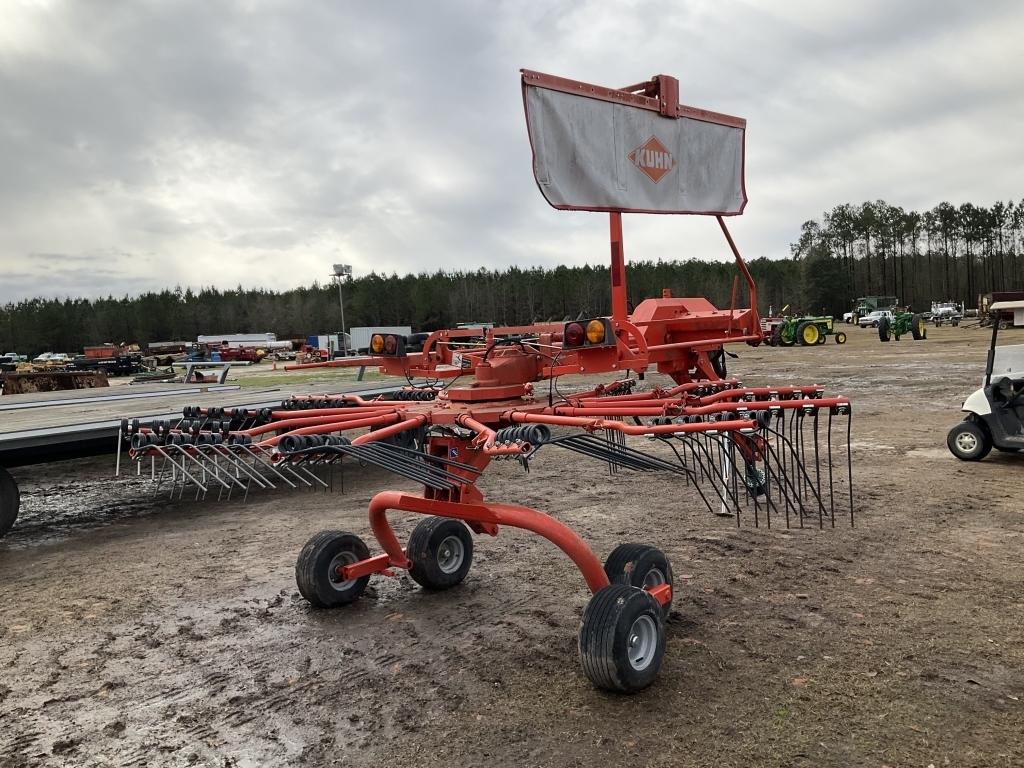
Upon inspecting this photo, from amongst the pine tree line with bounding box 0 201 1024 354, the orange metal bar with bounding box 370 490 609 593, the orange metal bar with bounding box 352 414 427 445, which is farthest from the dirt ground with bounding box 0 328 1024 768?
the pine tree line with bounding box 0 201 1024 354

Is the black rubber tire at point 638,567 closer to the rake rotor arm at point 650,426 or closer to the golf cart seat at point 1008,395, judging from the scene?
the rake rotor arm at point 650,426

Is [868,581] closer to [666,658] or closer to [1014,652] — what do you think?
[1014,652]

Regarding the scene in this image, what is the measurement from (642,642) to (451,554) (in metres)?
1.81

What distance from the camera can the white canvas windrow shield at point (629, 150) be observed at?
3818 mm

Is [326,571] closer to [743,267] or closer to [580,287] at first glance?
[743,267]

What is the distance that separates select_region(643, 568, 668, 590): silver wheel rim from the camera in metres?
4.21

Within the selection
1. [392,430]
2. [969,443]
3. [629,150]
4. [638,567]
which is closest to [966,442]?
[969,443]

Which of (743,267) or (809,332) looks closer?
(743,267)

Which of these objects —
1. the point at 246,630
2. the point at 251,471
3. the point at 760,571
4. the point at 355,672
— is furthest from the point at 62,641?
the point at 760,571

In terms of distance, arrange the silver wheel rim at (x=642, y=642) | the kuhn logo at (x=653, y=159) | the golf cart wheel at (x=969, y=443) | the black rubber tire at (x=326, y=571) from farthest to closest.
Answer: the golf cart wheel at (x=969, y=443), the black rubber tire at (x=326, y=571), the kuhn logo at (x=653, y=159), the silver wheel rim at (x=642, y=642)

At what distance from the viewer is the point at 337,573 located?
477cm

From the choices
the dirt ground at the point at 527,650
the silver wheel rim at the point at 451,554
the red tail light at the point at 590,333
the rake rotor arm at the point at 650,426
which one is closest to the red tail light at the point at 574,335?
the red tail light at the point at 590,333

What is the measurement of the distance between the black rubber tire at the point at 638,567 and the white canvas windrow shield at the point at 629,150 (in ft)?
6.14

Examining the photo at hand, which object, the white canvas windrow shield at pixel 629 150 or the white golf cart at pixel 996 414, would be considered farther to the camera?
the white golf cart at pixel 996 414
